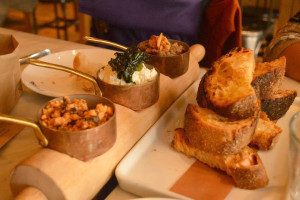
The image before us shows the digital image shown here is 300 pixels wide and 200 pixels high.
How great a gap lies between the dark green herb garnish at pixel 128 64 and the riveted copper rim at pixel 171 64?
0.14 m

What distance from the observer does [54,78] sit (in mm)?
1177

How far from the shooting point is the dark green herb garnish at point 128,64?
85cm

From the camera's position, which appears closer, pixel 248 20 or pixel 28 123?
pixel 28 123

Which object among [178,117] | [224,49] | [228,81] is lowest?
[224,49]

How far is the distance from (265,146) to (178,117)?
272mm

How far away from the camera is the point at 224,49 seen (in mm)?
1911

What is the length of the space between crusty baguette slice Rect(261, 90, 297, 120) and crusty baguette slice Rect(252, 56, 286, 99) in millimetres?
16

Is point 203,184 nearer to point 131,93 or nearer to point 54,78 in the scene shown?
point 131,93

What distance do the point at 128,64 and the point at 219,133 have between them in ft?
0.96

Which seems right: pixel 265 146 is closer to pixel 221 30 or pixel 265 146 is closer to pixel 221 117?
pixel 221 117

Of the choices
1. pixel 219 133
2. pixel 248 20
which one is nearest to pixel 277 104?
pixel 219 133

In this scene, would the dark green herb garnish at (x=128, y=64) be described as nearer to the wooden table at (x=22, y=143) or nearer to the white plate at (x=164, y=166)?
the white plate at (x=164, y=166)

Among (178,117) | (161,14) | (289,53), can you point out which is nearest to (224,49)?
(161,14)

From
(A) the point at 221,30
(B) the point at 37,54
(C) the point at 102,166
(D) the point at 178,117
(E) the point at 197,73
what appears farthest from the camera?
(A) the point at 221,30
